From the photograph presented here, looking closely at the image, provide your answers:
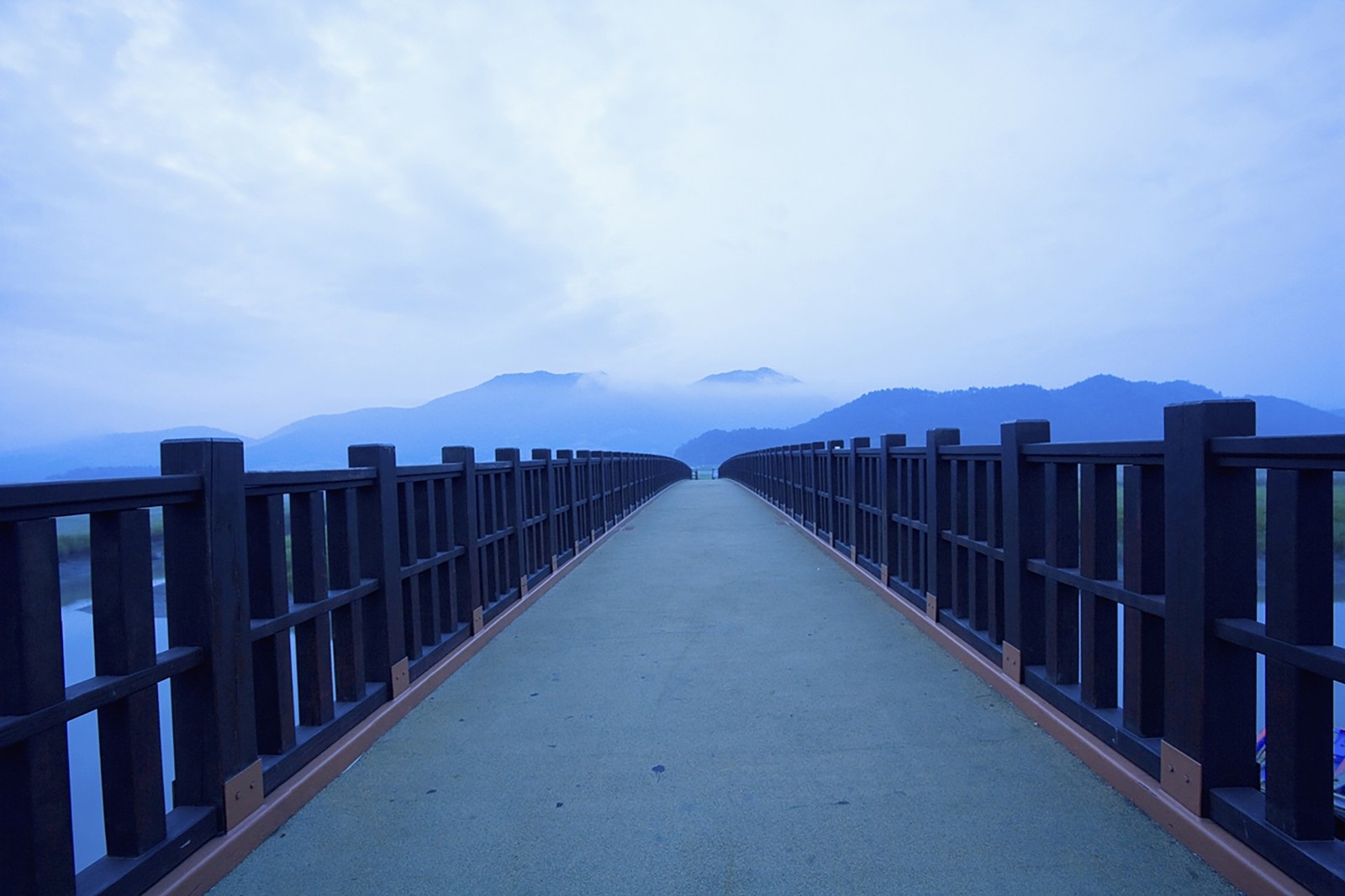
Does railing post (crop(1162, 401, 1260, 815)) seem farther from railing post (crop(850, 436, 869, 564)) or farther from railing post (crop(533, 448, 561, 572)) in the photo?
railing post (crop(533, 448, 561, 572))

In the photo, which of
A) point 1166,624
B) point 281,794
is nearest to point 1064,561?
point 1166,624

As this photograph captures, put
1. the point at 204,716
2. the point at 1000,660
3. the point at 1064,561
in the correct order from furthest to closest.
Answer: the point at 1000,660
the point at 1064,561
the point at 204,716

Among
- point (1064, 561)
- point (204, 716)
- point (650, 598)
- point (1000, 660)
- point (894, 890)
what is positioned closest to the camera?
point (894, 890)

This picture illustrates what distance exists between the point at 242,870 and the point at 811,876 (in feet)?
6.26

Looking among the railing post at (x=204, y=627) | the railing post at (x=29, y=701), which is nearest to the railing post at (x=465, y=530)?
the railing post at (x=204, y=627)

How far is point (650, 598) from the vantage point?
6.98 meters

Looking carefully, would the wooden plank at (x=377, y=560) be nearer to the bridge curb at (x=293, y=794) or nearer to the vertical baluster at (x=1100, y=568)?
the bridge curb at (x=293, y=794)

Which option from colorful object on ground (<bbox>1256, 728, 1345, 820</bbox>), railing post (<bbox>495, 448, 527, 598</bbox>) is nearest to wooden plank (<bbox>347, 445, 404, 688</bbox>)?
railing post (<bbox>495, 448, 527, 598</bbox>)

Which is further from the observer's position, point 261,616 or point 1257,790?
point 261,616

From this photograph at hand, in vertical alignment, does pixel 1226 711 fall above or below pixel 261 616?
below

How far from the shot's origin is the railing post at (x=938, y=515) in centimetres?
519

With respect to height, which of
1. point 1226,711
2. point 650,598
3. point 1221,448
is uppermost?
point 1221,448

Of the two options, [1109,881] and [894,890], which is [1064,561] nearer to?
[1109,881]

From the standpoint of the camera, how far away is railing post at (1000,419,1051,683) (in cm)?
386
